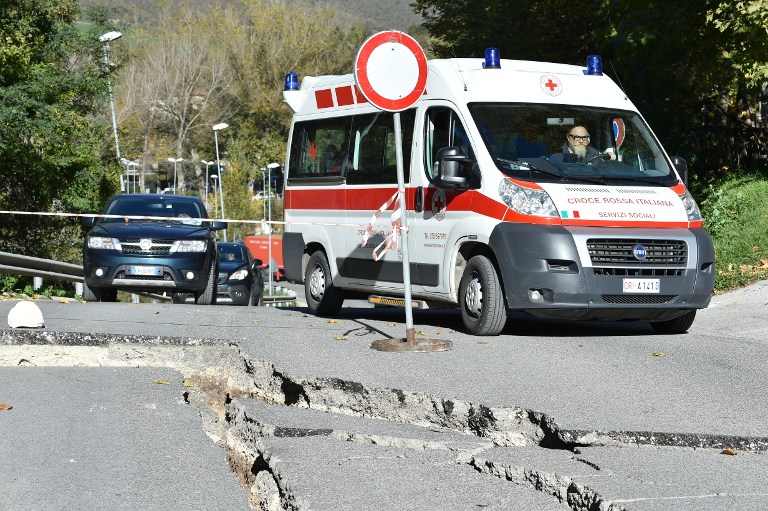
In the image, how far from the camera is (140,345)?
10.4 metres

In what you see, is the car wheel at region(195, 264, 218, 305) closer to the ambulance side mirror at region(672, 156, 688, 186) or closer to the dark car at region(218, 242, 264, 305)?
the dark car at region(218, 242, 264, 305)

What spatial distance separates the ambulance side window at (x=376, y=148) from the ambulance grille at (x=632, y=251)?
2365 millimetres

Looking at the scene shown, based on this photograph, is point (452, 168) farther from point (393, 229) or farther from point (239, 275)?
point (239, 275)

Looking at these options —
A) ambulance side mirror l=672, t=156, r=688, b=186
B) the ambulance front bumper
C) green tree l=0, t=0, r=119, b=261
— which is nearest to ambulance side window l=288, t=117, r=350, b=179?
the ambulance front bumper

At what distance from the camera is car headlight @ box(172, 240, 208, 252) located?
56.0 feet

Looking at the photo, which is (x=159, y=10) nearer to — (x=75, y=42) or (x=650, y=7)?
(x=75, y=42)

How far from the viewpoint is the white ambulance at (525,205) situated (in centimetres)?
1055

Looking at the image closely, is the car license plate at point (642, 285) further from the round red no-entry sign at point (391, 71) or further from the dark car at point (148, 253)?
the dark car at point (148, 253)

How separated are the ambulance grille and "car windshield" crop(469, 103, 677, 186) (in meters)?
0.71

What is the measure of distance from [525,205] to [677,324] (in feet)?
7.71

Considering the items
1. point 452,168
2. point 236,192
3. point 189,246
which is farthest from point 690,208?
point 236,192

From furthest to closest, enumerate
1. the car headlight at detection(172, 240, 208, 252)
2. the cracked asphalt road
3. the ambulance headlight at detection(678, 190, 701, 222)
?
the car headlight at detection(172, 240, 208, 252) < the ambulance headlight at detection(678, 190, 701, 222) < the cracked asphalt road

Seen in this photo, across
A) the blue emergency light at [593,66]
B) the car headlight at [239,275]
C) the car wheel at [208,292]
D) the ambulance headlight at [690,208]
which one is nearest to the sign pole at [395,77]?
the ambulance headlight at [690,208]

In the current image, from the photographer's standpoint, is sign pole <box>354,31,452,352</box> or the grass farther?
the grass
